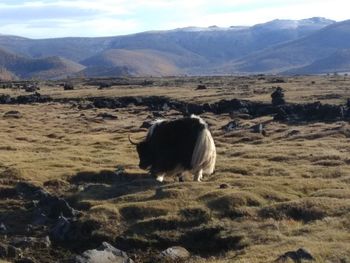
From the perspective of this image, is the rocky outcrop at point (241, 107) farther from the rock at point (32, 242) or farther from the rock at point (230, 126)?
the rock at point (32, 242)

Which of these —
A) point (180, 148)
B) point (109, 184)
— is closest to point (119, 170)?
point (109, 184)

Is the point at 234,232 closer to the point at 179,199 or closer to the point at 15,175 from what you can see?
the point at 179,199

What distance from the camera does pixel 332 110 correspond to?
42.1 metres

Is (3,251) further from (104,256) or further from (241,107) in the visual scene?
(241,107)

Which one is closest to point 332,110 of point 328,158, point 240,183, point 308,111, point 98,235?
point 308,111

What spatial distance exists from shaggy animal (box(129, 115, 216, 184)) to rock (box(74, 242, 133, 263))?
23.3 ft

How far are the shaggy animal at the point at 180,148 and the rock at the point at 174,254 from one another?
249 inches

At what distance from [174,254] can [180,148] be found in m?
7.13

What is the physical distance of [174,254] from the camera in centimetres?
1423

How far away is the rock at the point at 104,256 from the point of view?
1323 cm

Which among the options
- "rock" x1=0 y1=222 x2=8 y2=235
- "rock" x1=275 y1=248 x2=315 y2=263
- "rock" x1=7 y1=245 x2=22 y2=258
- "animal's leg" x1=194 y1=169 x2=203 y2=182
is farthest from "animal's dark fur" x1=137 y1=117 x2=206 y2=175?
"rock" x1=275 y1=248 x2=315 y2=263

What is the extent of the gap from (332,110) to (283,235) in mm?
28706

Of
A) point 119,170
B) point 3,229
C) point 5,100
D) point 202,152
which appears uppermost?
point 202,152

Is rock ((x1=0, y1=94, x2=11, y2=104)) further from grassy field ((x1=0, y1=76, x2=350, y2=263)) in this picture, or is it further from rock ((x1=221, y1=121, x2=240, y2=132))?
grassy field ((x1=0, y1=76, x2=350, y2=263))
